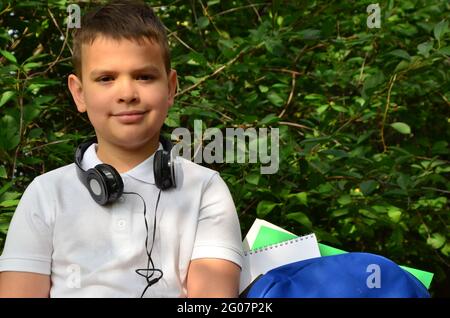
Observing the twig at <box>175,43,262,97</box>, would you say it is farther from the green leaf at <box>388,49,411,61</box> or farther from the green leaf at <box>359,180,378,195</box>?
the green leaf at <box>359,180,378,195</box>

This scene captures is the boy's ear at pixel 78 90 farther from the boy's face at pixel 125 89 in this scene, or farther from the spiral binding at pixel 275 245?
the spiral binding at pixel 275 245

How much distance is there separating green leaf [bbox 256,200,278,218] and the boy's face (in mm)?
961

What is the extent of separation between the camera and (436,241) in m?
3.13

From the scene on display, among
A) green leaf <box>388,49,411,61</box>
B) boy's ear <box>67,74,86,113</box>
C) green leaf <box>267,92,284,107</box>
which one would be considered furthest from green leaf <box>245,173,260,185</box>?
boy's ear <box>67,74,86,113</box>

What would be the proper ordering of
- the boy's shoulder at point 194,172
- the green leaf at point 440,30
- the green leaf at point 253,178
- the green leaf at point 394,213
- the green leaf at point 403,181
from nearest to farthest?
the boy's shoulder at point 194,172
the green leaf at point 253,178
the green leaf at point 440,30
the green leaf at point 403,181
the green leaf at point 394,213

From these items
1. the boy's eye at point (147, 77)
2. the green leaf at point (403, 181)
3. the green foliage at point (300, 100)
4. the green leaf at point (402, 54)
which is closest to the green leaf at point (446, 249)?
the green foliage at point (300, 100)

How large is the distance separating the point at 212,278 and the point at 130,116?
16.3 inches

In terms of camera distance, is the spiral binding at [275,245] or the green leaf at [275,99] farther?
the green leaf at [275,99]

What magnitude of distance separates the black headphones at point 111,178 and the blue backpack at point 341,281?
32 cm

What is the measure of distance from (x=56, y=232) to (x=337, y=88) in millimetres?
2091

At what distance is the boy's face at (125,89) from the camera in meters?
1.71

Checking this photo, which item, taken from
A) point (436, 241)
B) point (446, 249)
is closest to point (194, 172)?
point (436, 241)

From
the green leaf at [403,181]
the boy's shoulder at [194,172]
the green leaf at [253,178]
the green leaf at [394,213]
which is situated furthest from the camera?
the green leaf at [394,213]
